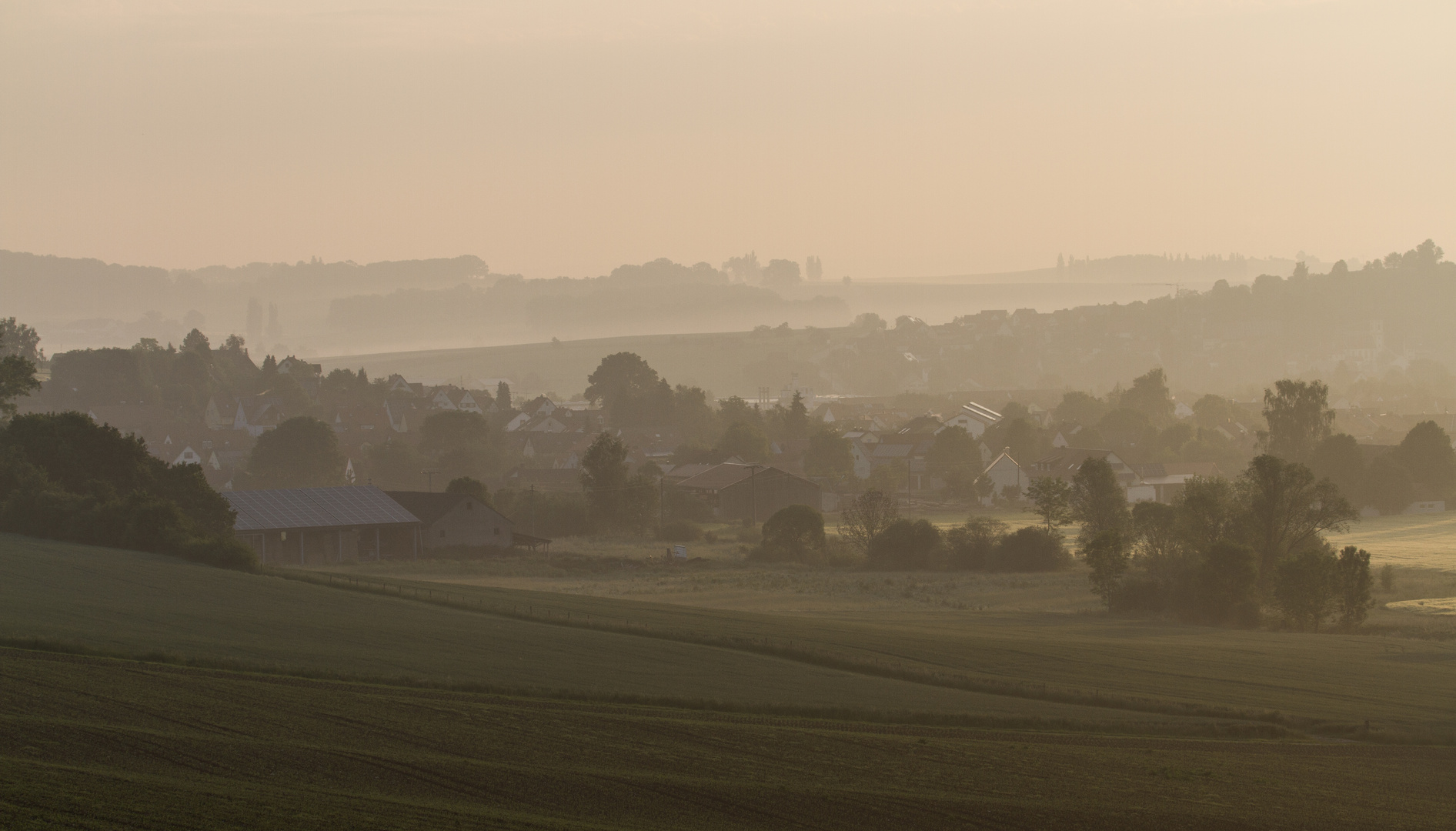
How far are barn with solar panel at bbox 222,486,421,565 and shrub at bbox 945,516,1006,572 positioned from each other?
78.5 feet

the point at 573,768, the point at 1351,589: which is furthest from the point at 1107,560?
the point at 573,768

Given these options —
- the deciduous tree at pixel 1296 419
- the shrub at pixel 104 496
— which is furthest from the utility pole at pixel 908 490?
the shrub at pixel 104 496

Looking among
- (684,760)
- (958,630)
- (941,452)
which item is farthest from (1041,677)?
(941,452)

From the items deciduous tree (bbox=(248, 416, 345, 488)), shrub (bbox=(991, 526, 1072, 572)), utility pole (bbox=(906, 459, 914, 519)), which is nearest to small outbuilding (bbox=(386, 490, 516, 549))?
shrub (bbox=(991, 526, 1072, 572))

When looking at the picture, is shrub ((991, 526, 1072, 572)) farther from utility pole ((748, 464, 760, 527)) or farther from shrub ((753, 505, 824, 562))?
utility pole ((748, 464, 760, 527))

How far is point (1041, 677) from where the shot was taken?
83.9 feet

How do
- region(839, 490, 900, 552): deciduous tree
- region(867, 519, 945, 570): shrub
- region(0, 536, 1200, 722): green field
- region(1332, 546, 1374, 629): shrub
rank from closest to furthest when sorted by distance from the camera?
region(0, 536, 1200, 722): green field, region(1332, 546, 1374, 629): shrub, region(867, 519, 945, 570): shrub, region(839, 490, 900, 552): deciduous tree

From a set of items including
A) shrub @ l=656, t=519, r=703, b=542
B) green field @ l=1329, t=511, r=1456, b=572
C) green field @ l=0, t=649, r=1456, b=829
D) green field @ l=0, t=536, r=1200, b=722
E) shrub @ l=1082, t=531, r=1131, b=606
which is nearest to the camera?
green field @ l=0, t=649, r=1456, b=829

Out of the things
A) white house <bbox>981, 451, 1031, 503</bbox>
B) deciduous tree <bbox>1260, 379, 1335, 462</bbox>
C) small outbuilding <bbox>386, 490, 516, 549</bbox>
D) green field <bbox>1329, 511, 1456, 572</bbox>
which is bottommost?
green field <bbox>1329, 511, 1456, 572</bbox>

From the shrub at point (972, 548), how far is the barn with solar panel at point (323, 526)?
23.9 meters

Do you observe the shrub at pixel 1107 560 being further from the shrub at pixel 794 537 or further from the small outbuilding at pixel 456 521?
the small outbuilding at pixel 456 521

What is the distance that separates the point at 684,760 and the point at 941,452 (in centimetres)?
8150

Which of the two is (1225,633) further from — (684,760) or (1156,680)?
(684,760)

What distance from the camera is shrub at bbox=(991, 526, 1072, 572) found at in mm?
53594
